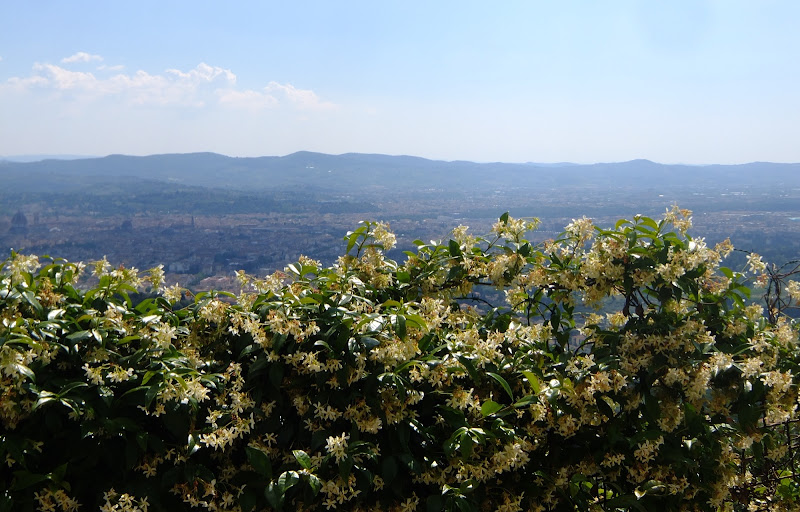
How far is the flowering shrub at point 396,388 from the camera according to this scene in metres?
1.81

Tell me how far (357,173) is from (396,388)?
110996 mm

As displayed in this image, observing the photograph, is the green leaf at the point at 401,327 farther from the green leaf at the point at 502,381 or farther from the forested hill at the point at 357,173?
the forested hill at the point at 357,173

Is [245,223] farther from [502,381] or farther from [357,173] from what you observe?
[357,173]

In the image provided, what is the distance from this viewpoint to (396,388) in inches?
76.7

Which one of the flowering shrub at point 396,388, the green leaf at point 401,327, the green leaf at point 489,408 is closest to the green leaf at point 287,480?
the flowering shrub at point 396,388

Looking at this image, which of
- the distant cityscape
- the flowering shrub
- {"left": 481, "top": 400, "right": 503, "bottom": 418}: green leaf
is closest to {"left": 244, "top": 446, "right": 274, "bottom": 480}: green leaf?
the flowering shrub

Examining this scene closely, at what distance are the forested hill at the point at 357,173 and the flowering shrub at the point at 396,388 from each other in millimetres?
79256

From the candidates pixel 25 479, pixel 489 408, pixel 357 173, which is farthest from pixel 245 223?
pixel 357 173

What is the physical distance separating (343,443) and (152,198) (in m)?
66.6

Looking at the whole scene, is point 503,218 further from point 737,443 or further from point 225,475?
point 225,475

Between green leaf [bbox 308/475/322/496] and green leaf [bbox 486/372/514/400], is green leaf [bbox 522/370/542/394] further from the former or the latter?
green leaf [bbox 308/475/322/496]

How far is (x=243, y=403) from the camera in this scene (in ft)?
6.14

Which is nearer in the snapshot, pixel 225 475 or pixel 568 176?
pixel 225 475

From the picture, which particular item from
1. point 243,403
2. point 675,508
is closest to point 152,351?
point 243,403
